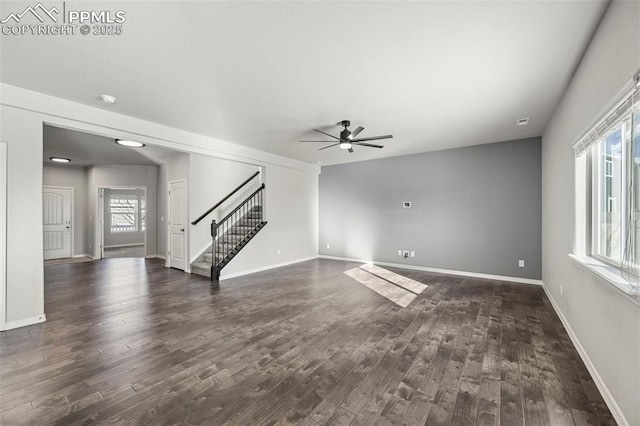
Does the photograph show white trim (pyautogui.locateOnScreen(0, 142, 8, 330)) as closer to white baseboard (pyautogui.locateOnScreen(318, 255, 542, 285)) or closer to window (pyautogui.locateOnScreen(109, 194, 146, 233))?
white baseboard (pyautogui.locateOnScreen(318, 255, 542, 285))

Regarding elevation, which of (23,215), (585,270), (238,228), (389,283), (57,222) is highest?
(23,215)

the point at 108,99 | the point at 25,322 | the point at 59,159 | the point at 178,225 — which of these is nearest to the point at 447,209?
the point at 178,225

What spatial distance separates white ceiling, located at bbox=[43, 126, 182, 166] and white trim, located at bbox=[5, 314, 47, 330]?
10.5 feet

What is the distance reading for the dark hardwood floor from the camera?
181 centimetres

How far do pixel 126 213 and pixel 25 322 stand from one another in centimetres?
896

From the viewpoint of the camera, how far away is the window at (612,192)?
165 cm

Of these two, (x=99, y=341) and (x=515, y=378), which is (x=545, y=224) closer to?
(x=515, y=378)

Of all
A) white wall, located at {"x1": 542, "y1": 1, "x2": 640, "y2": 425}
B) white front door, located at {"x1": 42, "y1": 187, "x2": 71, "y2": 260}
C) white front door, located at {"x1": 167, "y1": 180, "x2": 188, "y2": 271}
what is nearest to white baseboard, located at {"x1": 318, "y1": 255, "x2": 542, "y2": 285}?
white wall, located at {"x1": 542, "y1": 1, "x2": 640, "y2": 425}

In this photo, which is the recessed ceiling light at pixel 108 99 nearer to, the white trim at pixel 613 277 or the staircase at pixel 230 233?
the staircase at pixel 230 233

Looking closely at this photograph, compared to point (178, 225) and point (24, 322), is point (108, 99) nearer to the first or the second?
point (24, 322)

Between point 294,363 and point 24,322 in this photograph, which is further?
point 24,322

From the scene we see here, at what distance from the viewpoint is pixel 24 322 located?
10.5ft

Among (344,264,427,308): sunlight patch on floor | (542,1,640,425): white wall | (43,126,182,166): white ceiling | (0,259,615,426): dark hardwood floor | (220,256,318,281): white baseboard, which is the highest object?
(43,126,182,166): white ceiling

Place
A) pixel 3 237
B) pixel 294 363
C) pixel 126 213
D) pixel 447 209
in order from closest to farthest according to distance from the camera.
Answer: pixel 294 363 < pixel 3 237 < pixel 447 209 < pixel 126 213
